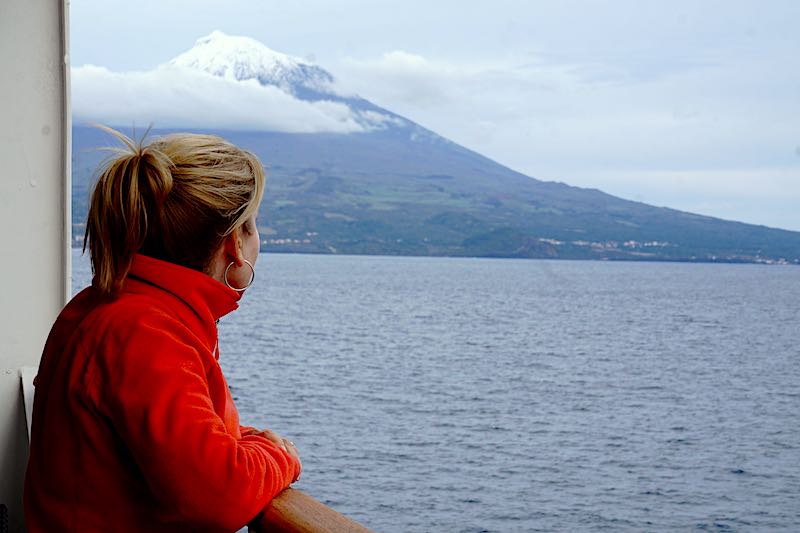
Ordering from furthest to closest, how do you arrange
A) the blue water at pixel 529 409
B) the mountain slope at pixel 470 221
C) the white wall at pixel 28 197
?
the mountain slope at pixel 470 221 → the blue water at pixel 529 409 → the white wall at pixel 28 197

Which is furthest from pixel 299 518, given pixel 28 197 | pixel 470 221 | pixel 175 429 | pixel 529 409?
pixel 470 221

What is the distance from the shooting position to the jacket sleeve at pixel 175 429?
1.08 metres

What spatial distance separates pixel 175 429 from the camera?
42.4 inches

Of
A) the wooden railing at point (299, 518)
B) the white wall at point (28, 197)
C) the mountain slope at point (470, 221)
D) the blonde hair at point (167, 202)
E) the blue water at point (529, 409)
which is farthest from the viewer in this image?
the mountain slope at point (470, 221)

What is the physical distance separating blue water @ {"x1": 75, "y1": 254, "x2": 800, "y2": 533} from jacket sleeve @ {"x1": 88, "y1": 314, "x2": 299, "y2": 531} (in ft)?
19.3

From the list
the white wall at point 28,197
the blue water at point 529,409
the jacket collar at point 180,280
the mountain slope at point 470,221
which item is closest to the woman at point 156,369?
the jacket collar at point 180,280

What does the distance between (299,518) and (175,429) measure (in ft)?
0.54


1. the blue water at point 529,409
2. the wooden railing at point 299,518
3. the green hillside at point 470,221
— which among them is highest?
the green hillside at point 470,221

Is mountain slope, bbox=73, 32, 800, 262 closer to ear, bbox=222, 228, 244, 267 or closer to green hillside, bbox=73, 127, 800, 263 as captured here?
green hillside, bbox=73, 127, 800, 263

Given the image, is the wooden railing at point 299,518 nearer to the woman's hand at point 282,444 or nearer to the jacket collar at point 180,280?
the woman's hand at point 282,444

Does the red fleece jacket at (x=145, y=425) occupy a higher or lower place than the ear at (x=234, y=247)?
lower

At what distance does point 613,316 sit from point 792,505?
41.0 meters

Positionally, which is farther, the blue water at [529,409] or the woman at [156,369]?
the blue water at [529,409]

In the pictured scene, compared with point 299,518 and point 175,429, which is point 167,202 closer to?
point 175,429
